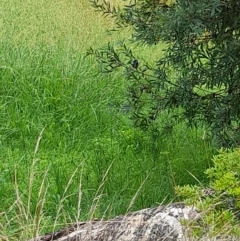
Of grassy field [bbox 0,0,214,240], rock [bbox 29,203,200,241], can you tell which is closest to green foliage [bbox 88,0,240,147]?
grassy field [bbox 0,0,214,240]

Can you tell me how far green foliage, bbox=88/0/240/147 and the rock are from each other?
1.27 metres

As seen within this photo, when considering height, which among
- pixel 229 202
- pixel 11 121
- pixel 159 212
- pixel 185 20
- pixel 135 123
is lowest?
pixel 11 121

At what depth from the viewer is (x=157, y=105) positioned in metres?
4.93

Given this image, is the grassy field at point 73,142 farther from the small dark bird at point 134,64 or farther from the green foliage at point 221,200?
the green foliage at point 221,200

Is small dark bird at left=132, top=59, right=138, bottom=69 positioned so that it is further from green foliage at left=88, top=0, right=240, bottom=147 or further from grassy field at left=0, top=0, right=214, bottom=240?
grassy field at left=0, top=0, right=214, bottom=240

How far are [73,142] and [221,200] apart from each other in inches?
122

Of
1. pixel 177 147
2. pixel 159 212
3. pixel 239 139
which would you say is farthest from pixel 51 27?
pixel 159 212

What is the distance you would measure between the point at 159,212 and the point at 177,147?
2775mm

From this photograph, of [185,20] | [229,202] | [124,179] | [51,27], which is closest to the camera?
[229,202]

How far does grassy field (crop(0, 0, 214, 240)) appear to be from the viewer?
4.55m

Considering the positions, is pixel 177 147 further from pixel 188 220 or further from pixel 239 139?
pixel 188 220

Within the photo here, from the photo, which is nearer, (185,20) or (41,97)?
(185,20)

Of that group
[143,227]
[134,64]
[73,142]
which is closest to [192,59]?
[134,64]

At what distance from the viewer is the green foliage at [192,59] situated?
4145 mm
